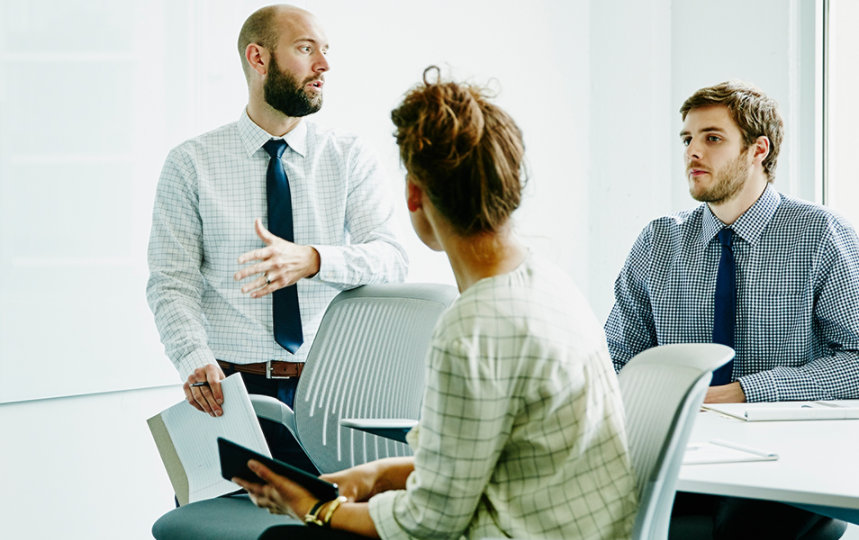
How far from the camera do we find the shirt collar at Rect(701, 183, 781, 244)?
2.35 m

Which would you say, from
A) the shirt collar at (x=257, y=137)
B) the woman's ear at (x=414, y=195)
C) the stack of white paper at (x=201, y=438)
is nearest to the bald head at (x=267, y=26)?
the shirt collar at (x=257, y=137)

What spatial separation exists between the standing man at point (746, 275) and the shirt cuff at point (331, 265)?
2.79 feet

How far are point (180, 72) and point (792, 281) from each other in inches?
79.3

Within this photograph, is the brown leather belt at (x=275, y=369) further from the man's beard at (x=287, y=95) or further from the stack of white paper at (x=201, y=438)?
the man's beard at (x=287, y=95)

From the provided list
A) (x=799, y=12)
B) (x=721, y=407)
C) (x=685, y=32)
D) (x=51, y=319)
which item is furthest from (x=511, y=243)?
(x=685, y=32)

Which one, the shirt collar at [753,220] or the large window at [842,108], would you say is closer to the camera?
the shirt collar at [753,220]

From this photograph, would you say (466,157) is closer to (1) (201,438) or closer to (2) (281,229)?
(1) (201,438)

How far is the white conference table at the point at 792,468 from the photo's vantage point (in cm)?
139

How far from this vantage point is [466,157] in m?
1.29

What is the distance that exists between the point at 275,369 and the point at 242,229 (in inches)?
15.1

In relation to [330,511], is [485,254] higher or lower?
higher

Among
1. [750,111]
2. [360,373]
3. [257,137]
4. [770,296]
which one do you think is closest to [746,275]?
[770,296]

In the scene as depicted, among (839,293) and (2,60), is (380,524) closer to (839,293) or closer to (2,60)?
(839,293)

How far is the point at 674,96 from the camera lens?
4473 mm
